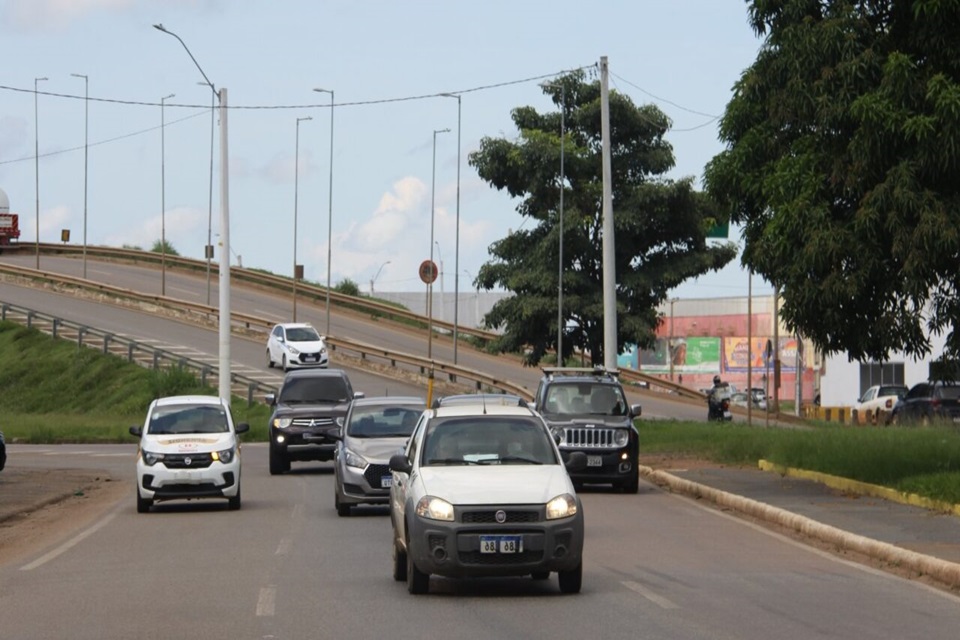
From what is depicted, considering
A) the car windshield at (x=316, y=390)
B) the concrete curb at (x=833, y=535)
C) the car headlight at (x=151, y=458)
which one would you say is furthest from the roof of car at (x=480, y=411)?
the car windshield at (x=316, y=390)

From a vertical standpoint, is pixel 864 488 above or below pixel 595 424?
below

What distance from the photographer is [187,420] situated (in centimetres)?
2608

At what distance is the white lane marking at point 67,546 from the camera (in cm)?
1775

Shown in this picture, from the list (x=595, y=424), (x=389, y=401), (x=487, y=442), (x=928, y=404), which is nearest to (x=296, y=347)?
(x=928, y=404)

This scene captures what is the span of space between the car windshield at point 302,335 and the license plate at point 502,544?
1787 inches

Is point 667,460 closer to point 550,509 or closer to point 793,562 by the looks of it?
point 793,562

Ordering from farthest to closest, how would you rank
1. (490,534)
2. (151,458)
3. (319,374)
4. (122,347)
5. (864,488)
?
1. (122,347)
2. (319,374)
3. (864,488)
4. (151,458)
5. (490,534)

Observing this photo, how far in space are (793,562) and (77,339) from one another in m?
49.7

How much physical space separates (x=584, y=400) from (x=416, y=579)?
15.0 meters

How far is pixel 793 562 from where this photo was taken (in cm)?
1739

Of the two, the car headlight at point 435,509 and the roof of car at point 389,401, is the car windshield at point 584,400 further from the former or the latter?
the car headlight at point 435,509

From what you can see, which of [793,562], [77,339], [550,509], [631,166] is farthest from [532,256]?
[550,509]

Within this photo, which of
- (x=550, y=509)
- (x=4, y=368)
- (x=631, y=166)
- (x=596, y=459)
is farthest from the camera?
(x=4, y=368)

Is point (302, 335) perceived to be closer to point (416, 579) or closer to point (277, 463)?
point (277, 463)
